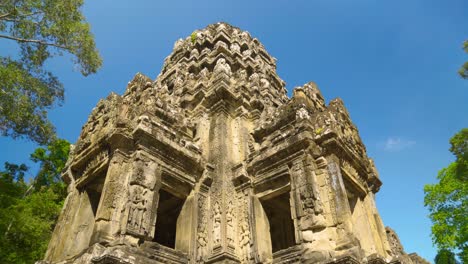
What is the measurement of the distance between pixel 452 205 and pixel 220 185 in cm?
1489

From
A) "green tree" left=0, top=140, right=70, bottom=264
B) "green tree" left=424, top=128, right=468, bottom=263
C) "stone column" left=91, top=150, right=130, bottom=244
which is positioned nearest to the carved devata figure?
"stone column" left=91, top=150, right=130, bottom=244

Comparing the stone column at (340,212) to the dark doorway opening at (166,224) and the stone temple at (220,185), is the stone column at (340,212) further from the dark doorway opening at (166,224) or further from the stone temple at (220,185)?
the dark doorway opening at (166,224)

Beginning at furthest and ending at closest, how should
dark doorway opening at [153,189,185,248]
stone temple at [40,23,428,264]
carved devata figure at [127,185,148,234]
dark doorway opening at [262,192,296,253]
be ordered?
dark doorway opening at [153,189,185,248] < dark doorway opening at [262,192,296,253] < stone temple at [40,23,428,264] < carved devata figure at [127,185,148,234]

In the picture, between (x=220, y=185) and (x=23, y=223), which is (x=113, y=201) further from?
(x=23, y=223)

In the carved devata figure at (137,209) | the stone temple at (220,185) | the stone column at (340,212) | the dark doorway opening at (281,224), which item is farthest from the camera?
the dark doorway opening at (281,224)

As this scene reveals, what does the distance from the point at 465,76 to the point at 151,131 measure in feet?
52.0

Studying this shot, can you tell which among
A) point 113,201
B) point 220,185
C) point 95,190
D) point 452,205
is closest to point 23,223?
point 95,190

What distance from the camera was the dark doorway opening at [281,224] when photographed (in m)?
10.4

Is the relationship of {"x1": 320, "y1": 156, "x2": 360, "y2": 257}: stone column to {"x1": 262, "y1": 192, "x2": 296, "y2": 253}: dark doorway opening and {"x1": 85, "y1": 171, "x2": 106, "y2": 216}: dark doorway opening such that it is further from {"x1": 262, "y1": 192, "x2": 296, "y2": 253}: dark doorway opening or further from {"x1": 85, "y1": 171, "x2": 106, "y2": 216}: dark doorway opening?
{"x1": 85, "y1": 171, "x2": 106, "y2": 216}: dark doorway opening

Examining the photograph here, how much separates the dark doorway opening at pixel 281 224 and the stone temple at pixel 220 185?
0.04m

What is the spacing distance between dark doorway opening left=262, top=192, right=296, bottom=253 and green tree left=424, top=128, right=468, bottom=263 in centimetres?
1042

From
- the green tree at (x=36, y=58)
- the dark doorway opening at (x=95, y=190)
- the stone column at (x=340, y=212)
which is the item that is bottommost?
the stone column at (x=340, y=212)

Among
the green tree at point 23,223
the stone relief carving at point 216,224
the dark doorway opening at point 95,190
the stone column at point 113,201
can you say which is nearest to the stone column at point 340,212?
the stone relief carving at point 216,224

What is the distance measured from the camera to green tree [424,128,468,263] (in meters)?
16.0
